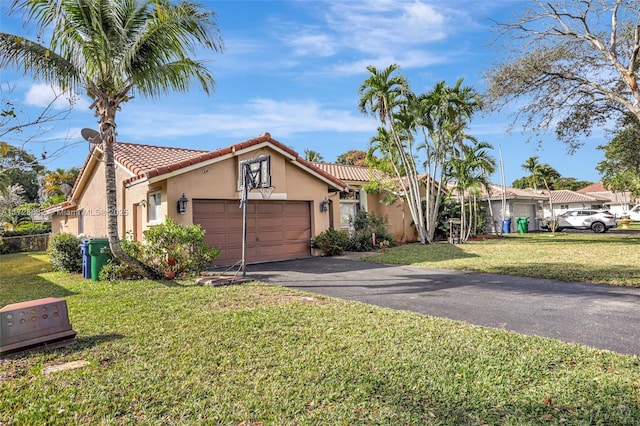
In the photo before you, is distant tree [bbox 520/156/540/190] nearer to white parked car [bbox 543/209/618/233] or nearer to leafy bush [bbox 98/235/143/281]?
white parked car [bbox 543/209/618/233]

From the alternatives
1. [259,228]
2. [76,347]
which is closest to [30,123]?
[76,347]

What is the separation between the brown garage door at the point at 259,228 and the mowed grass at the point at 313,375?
268 inches

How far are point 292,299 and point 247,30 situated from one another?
7.02 metres

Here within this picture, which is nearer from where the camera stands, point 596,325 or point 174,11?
point 596,325

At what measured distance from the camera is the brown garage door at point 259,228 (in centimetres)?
1288

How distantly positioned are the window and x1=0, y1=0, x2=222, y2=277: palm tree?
305 cm

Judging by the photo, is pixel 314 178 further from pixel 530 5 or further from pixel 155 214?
pixel 530 5

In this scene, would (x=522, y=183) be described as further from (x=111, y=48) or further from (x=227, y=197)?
(x=111, y=48)

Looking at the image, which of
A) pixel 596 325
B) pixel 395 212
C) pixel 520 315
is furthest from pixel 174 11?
pixel 395 212

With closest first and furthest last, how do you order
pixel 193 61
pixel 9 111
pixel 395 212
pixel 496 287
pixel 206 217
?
pixel 9 111 → pixel 496 287 → pixel 193 61 → pixel 206 217 → pixel 395 212

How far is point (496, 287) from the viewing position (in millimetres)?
8508

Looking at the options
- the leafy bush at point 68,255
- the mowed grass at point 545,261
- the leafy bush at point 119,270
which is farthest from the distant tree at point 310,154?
the leafy bush at point 119,270

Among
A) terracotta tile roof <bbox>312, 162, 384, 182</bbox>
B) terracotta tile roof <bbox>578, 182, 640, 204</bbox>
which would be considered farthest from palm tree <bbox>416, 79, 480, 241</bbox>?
terracotta tile roof <bbox>578, 182, 640, 204</bbox>

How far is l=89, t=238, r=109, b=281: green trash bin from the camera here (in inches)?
402
